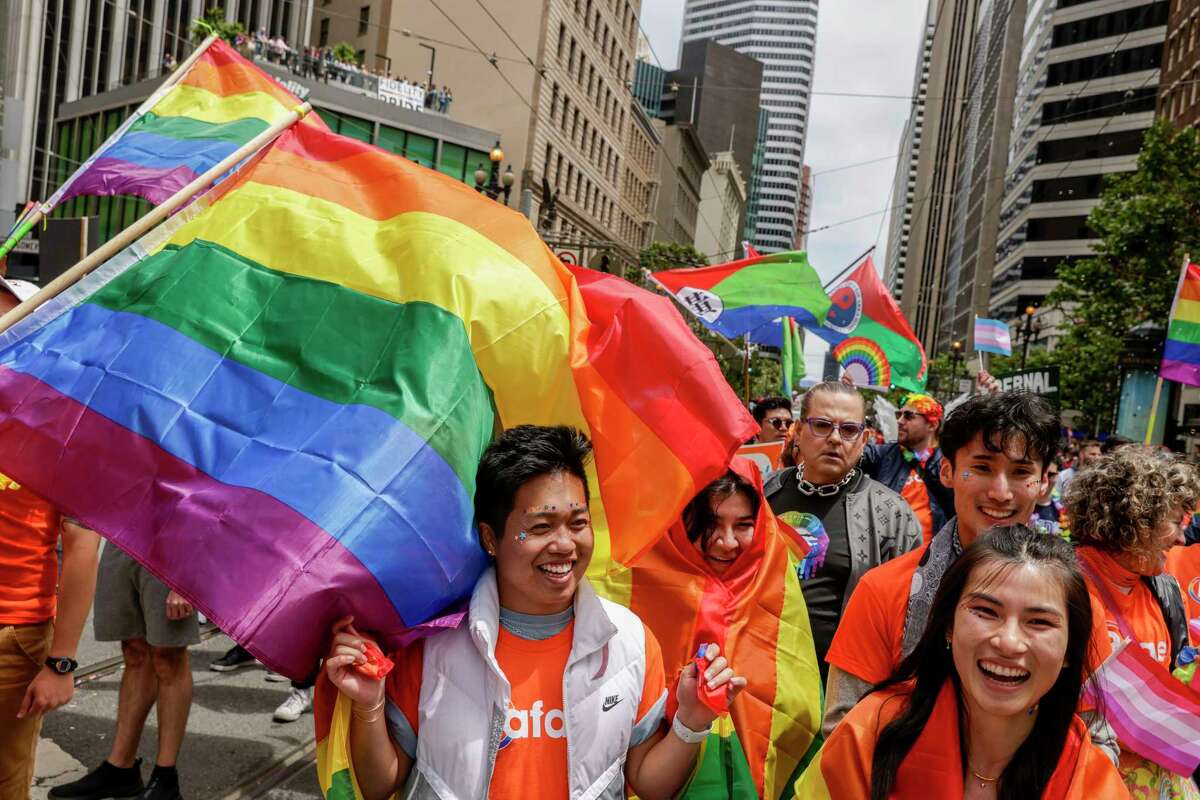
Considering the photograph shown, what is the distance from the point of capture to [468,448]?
2.63 meters

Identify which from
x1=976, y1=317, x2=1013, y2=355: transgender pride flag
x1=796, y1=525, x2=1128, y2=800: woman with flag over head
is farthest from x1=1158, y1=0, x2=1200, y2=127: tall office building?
x1=796, y1=525, x2=1128, y2=800: woman with flag over head

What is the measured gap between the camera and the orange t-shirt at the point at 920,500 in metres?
5.22

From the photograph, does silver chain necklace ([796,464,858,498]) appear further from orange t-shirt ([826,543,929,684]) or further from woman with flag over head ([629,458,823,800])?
orange t-shirt ([826,543,929,684])

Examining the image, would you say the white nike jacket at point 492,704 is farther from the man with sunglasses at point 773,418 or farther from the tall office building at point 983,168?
the tall office building at point 983,168

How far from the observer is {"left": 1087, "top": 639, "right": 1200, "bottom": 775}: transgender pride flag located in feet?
9.50

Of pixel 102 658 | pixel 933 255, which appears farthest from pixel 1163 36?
pixel 933 255

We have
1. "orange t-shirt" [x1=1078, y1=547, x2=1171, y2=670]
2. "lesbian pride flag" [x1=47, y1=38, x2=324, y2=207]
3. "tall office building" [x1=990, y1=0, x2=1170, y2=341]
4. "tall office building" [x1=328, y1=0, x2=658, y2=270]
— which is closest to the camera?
"orange t-shirt" [x1=1078, y1=547, x2=1171, y2=670]

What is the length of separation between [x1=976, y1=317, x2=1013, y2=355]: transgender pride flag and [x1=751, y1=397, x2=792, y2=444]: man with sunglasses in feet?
43.4

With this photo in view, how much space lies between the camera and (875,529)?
161 inches

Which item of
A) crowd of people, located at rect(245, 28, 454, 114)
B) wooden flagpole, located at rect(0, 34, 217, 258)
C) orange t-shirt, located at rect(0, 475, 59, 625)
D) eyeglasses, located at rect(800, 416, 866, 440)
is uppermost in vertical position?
crowd of people, located at rect(245, 28, 454, 114)

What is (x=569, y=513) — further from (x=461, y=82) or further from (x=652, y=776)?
(x=461, y=82)

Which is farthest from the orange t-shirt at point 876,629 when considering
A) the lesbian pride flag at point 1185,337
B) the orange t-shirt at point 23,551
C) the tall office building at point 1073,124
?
the tall office building at point 1073,124

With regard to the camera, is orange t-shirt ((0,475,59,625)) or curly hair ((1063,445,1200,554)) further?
curly hair ((1063,445,1200,554))

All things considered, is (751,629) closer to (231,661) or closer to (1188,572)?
(1188,572)
